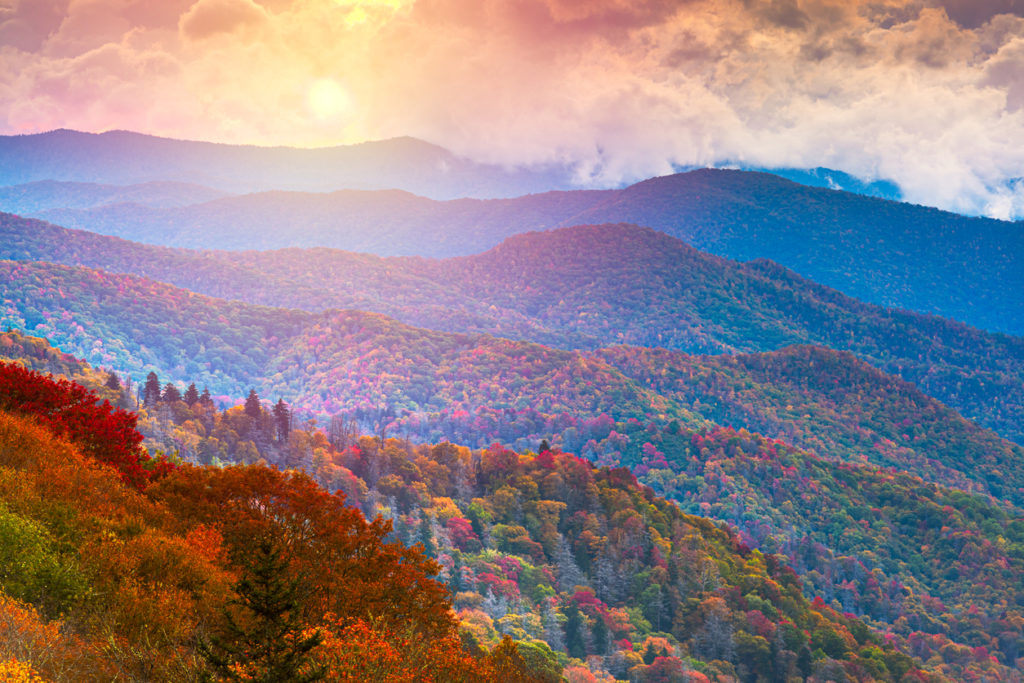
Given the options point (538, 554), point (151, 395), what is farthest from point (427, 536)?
point (151, 395)

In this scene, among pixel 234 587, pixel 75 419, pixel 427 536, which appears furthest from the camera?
pixel 427 536

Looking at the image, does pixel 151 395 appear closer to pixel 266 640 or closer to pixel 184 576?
pixel 184 576

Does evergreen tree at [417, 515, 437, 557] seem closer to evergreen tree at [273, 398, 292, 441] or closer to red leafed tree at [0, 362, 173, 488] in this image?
evergreen tree at [273, 398, 292, 441]

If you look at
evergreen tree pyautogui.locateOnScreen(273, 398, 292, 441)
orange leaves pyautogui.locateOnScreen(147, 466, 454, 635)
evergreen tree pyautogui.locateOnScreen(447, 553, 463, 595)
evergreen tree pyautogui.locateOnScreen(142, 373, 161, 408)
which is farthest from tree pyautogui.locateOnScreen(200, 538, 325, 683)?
evergreen tree pyautogui.locateOnScreen(142, 373, 161, 408)

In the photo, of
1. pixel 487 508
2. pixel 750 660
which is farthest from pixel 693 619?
pixel 487 508

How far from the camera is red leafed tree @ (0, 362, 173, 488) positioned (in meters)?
42.4

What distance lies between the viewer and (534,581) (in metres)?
112

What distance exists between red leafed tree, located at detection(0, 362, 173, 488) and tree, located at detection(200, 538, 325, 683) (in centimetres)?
2313

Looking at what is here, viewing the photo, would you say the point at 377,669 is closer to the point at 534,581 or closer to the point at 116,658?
the point at 116,658

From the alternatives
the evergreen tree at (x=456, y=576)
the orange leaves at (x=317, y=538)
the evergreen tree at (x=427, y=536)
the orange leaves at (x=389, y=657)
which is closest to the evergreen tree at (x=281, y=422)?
the evergreen tree at (x=427, y=536)

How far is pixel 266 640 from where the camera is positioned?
20.2m

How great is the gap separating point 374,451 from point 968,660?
4311 inches

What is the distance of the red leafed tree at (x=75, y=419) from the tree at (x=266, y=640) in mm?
23128

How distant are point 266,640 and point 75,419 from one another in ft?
101
